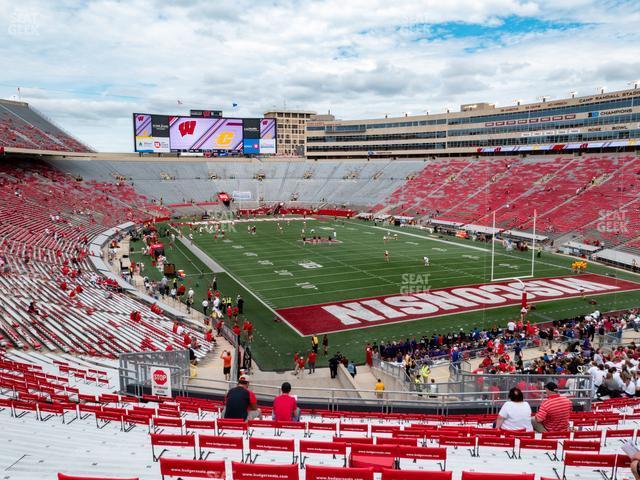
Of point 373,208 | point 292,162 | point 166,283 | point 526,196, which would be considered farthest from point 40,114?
point 526,196

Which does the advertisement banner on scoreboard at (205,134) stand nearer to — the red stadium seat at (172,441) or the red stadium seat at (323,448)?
the red stadium seat at (172,441)

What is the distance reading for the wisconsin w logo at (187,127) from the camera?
66438 mm

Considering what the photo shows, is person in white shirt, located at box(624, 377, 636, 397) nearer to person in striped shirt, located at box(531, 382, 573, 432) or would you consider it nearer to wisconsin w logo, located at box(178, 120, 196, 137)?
person in striped shirt, located at box(531, 382, 573, 432)

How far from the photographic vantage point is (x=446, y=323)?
69.1 ft

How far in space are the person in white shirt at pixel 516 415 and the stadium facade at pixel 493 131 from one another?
53.3 meters

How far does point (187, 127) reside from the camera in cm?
6662

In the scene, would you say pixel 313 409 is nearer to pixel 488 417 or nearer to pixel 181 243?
pixel 488 417

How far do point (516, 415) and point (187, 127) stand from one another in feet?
217

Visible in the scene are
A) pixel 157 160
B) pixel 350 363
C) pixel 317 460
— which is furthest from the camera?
pixel 157 160

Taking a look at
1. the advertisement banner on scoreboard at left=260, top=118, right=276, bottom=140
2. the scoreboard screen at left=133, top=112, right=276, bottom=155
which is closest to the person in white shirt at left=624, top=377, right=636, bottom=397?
the scoreboard screen at left=133, top=112, right=276, bottom=155

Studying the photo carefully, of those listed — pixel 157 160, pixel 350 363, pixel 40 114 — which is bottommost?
pixel 350 363

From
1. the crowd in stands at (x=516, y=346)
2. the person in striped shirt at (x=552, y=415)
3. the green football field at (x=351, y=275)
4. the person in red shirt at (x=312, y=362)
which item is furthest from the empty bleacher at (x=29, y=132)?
the person in striped shirt at (x=552, y=415)

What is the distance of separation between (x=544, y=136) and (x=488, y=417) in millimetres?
57620

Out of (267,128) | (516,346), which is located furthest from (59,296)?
(267,128)
